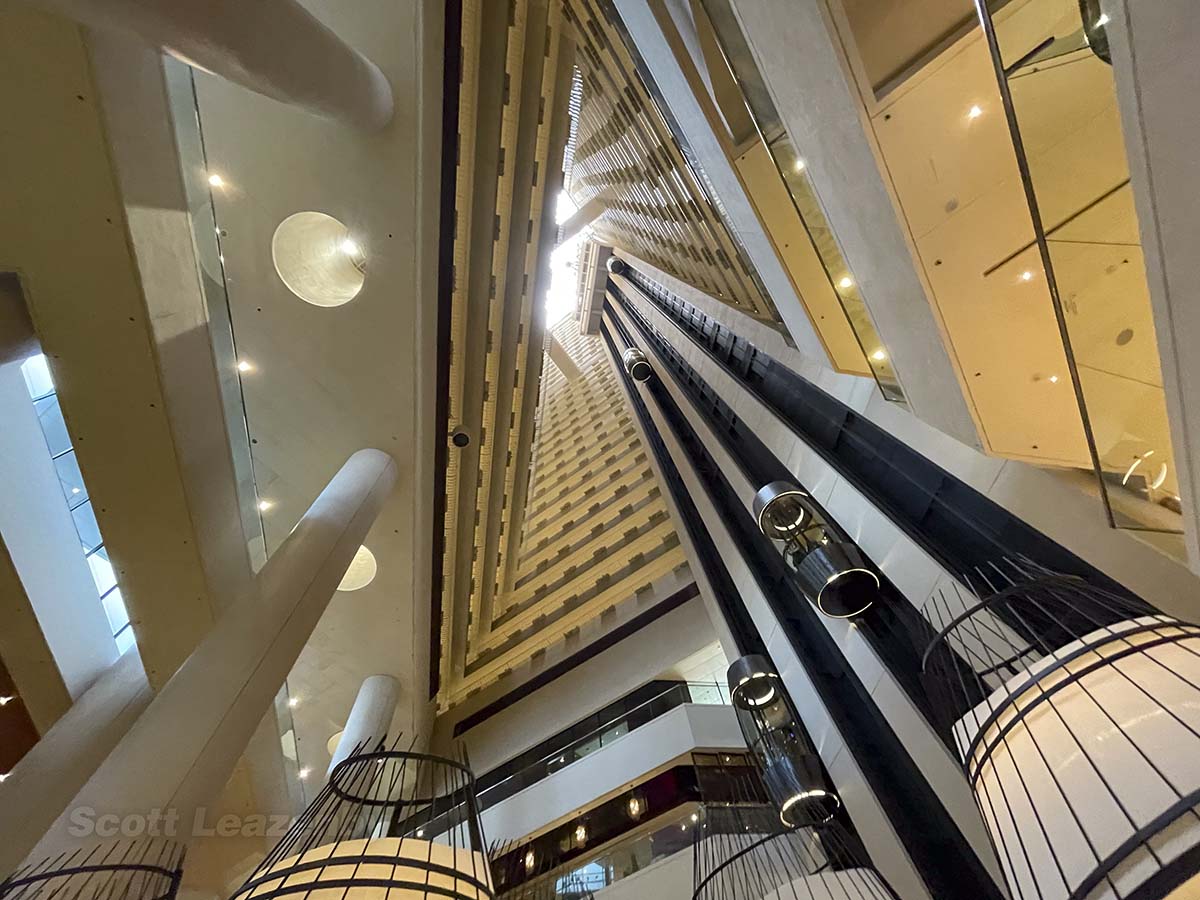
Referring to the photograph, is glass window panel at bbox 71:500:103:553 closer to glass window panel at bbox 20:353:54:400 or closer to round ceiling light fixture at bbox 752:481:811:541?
glass window panel at bbox 20:353:54:400

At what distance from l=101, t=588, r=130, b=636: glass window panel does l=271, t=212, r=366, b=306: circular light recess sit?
13.4ft

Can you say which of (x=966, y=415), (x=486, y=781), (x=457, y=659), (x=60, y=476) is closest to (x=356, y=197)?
(x=60, y=476)

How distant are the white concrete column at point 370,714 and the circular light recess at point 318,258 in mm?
6368

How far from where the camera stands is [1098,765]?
1481mm

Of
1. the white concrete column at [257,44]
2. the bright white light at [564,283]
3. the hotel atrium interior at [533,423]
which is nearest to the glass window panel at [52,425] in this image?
the hotel atrium interior at [533,423]

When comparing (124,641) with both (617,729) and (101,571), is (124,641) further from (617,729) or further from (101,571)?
(617,729)

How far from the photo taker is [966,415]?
3686mm

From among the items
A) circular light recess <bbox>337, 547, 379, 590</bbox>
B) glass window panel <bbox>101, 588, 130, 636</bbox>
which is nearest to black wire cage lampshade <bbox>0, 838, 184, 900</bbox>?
glass window panel <bbox>101, 588, 130, 636</bbox>

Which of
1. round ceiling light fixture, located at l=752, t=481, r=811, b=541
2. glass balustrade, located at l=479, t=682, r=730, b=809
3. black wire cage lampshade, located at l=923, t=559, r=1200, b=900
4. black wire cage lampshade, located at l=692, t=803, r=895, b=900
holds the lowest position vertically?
black wire cage lampshade, located at l=923, t=559, r=1200, b=900

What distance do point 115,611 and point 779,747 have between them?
7830mm

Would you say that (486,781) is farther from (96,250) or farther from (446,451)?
(96,250)

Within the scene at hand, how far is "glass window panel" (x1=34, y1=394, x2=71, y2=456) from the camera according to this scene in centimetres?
628

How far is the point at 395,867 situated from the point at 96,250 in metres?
5.55

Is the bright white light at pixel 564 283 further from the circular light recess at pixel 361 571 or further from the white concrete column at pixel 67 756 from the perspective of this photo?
the white concrete column at pixel 67 756
